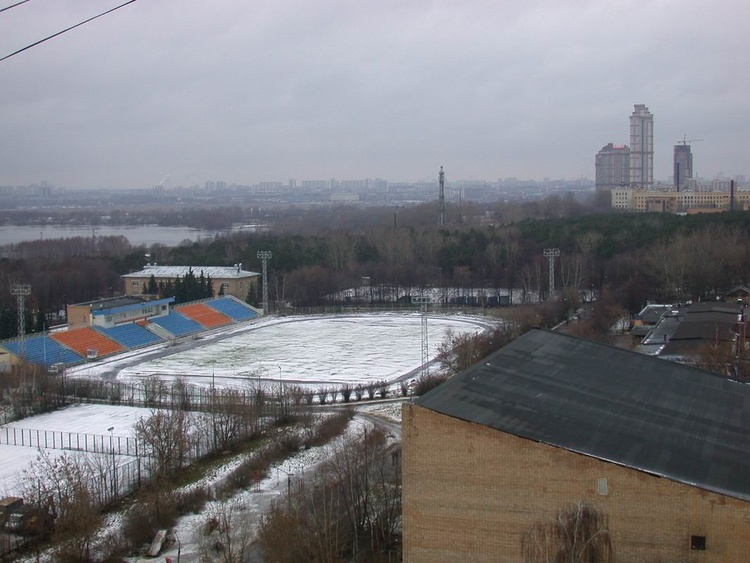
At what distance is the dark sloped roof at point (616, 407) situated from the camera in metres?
6.41

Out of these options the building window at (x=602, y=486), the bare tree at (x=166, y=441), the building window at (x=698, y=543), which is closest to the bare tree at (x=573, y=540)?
the building window at (x=602, y=486)

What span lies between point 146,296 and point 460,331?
36.3 ft

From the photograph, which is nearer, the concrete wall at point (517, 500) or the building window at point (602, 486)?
the concrete wall at point (517, 500)

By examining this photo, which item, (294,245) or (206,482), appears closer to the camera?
(206,482)

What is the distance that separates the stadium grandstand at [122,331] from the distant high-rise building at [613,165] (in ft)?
244

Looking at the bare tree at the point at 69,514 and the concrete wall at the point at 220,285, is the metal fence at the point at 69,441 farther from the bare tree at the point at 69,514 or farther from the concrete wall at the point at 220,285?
the concrete wall at the point at 220,285

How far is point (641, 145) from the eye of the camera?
9088cm

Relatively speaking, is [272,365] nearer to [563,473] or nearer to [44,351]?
[44,351]

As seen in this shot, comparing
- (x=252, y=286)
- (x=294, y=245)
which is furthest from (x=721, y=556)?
(x=294, y=245)

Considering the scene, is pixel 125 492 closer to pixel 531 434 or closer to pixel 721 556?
pixel 531 434

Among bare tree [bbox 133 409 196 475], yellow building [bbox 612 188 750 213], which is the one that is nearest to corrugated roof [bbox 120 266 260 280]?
bare tree [bbox 133 409 196 475]

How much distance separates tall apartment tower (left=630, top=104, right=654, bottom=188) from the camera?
297 feet

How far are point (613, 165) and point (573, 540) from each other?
9430cm

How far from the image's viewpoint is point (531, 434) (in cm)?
651
